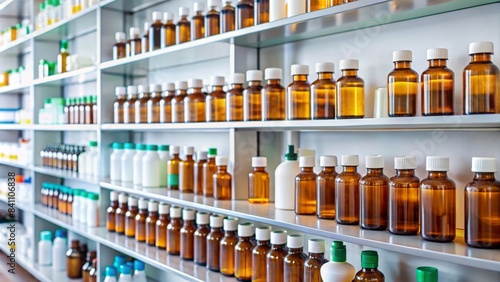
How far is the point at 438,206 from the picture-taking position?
1.03 metres

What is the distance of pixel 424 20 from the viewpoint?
1233 millimetres

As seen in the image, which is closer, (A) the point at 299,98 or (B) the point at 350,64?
(B) the point at 350,64

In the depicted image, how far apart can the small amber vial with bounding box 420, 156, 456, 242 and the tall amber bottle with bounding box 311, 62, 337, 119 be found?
29 centimetres

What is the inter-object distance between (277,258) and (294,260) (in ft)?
0.20

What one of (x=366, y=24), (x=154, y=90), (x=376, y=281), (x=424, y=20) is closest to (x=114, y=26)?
(x=154, y=90)

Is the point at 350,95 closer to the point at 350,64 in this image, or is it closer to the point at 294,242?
the point at 350,64

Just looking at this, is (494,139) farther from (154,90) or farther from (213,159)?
(154,90)

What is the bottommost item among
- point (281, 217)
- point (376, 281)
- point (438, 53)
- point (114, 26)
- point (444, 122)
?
point (376, 281)

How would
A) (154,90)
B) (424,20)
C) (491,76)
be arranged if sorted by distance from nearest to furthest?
(491,76) → (424,20) → (154,90)

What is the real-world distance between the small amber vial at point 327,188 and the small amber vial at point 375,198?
118mm

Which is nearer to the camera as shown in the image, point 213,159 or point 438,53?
point 438,53

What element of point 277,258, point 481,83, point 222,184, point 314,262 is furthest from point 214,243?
point 481,83

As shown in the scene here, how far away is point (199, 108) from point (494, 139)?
91 cm

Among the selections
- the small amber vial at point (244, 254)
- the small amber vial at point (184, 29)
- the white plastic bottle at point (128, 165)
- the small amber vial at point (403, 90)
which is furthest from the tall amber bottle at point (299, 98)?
the white plastic bottle at point (128, 165)
